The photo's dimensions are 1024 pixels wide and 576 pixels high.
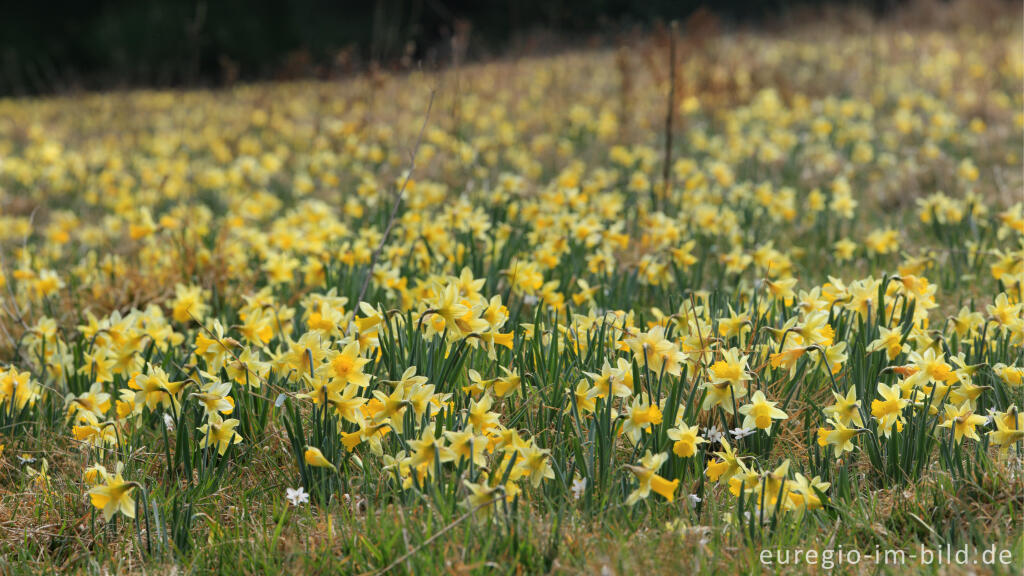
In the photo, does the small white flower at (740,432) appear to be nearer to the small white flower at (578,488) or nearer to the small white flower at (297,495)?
the small white flower at (578,488)

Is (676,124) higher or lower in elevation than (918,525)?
higher

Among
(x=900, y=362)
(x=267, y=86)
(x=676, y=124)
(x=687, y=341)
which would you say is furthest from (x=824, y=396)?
(x=267, y=86)

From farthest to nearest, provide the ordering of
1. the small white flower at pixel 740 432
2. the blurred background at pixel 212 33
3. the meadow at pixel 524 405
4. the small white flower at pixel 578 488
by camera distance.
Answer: the blurred background at pixel 212 33 → the small white flower at pixel 740 432 → the small white flower at pixel 578 488 → the meadow at pixel 524 405

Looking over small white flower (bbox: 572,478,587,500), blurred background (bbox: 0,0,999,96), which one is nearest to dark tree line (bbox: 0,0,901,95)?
blurred background (bbox: 0,0,999,96)

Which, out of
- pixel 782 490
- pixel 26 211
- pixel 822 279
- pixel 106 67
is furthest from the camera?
pixel 106 67

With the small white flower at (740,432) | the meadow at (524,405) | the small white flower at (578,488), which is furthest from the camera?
the small white flower at (740,432)

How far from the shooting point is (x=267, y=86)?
12.2 meters

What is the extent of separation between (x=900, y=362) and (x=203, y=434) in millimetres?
2036

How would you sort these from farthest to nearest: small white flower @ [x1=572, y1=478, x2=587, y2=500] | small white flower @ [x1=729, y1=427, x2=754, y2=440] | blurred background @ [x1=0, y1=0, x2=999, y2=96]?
1. blurred background @ [x1=0, y1=0, x2=999, y2=96]
2. small white flower @ [x1=729, y1=427, x2=754, y2=440]
3. small white flower @ [x1=572, y1=478, x2=587, y2=500]

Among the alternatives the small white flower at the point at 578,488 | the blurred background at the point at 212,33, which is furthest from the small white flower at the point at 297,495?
the blurred background at the point at 212,33

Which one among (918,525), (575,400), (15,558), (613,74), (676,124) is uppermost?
(613,74)

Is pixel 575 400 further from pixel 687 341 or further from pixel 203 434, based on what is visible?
pixel 203 434

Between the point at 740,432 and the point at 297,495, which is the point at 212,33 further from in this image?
the point at 740,432

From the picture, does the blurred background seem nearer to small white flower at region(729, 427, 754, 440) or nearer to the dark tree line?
the dark tree line
